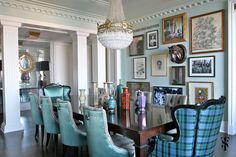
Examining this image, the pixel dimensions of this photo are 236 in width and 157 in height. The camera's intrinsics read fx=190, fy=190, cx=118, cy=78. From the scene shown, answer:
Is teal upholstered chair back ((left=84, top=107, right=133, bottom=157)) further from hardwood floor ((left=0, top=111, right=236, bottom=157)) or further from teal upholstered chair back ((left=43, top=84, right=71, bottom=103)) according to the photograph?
teal upholstered chair back ((left=43, top=84, right=71, bottom=103))

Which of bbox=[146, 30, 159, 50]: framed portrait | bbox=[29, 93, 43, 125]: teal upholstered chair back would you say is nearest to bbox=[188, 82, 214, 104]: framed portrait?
bbox=[146, 30, 159, 50]: framed portrait

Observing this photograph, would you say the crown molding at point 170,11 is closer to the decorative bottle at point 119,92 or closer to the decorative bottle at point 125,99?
the decorative bottle at point 119,92

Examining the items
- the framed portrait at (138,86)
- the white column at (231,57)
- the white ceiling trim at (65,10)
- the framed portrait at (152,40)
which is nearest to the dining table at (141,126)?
the white column at (231,57)

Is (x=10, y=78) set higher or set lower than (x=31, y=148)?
higher

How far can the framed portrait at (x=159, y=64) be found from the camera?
5087 millimetres

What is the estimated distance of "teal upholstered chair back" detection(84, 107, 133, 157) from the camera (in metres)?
1.99

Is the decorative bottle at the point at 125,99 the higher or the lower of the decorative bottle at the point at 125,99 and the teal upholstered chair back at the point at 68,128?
the higher

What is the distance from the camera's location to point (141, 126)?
199 centimetres

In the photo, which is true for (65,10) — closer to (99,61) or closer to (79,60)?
(79,60)

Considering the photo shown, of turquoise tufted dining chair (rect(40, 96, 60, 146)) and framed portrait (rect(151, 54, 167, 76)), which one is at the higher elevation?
framed portrait (rect(151, 54, 167, 76))

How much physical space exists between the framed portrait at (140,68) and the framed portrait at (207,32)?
1.55 m

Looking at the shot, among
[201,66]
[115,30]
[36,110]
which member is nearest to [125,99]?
[115,30]

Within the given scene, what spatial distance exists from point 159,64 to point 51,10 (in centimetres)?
324

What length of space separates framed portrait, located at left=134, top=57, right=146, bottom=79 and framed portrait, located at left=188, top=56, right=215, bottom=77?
1438mm
